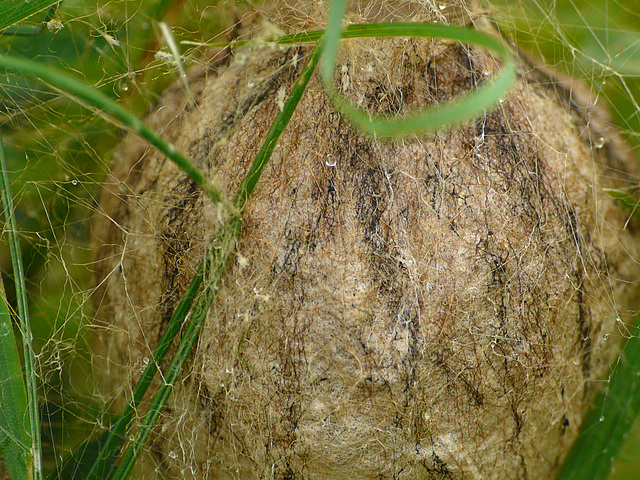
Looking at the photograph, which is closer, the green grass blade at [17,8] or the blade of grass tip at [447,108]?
the blade of grass tip at [447,108]

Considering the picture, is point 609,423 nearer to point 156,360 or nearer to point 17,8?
point 156,360

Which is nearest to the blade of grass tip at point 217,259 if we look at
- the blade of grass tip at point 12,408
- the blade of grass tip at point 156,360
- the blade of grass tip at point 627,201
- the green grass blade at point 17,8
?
the blade of grass tip at point 156,360

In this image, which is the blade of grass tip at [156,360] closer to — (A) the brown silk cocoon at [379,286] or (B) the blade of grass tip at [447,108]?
(A) the brown silk cocoon at [379,286]

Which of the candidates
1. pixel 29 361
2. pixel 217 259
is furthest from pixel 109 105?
pixel 29 361

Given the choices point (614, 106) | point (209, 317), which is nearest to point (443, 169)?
point (209, 317)

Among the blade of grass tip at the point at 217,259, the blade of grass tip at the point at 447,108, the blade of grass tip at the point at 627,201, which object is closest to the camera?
the blade of grass tip at the point at 447,108

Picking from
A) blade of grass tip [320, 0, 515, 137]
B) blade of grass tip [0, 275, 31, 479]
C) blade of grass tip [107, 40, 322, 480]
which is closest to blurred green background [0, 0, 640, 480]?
blade of grass tip [0, 275, 31, 479]
